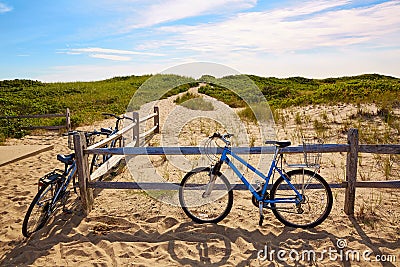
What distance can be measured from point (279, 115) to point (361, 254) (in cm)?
1033

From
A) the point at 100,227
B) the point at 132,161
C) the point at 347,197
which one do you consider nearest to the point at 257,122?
the point at 132,161

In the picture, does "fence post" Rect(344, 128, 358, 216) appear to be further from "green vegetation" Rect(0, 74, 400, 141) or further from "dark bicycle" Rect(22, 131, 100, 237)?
"dark bicycle" Rect(22, 131, 100, 237)

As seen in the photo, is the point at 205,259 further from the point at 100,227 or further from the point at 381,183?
the point at 381,183

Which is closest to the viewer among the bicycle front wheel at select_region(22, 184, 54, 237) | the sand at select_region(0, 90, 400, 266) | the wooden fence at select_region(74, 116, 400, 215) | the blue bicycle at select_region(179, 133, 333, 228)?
the sand at select_region(0, 90, 400, 266)

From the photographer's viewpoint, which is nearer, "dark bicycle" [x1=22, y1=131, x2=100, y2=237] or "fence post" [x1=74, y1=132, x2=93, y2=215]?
"dark bicycle" [x1=22, y1=131, x2=100, y2=237]

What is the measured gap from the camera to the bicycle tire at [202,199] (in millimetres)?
4559

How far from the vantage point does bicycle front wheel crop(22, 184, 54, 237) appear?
419 cm

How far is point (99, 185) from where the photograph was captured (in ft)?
15.8

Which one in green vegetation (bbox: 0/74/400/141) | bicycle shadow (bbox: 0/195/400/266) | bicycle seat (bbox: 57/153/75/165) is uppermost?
green vegetation (bbox: 0/74/400/141)

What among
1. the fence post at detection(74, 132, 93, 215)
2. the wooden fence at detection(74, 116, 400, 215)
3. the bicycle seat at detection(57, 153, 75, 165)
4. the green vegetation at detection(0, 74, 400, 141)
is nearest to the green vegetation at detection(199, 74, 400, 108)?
the green vegetation at detection(0, 74, 400, 141)

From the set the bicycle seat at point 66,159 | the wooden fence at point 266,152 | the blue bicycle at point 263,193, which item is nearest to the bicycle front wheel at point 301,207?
the blue bicycle at point 263,193

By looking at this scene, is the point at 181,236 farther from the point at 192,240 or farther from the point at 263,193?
the point at 263,193

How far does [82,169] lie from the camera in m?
4.73

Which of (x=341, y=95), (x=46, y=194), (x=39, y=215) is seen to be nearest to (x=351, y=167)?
(x=46, y=194)
